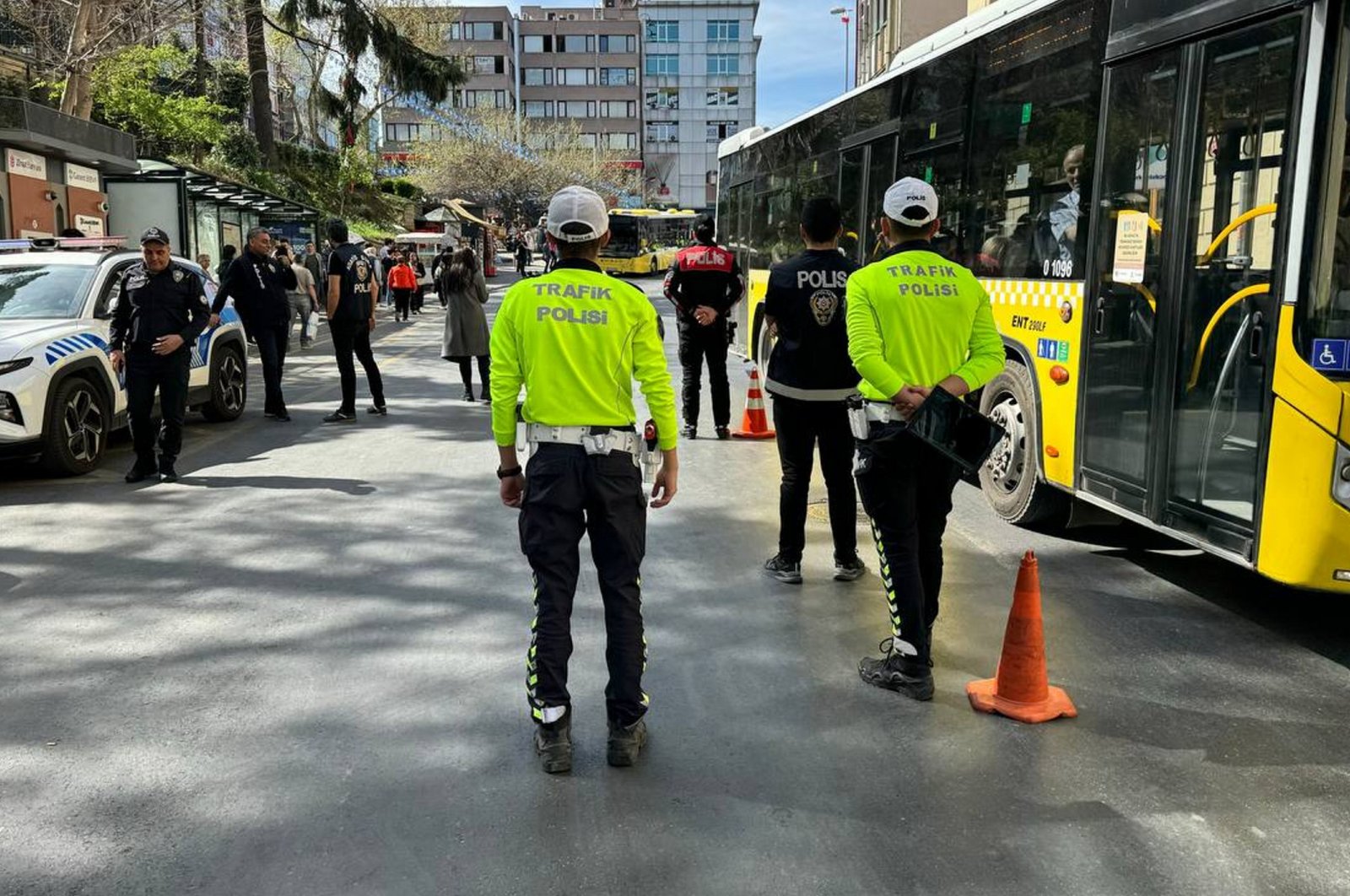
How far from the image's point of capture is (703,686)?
443 cm

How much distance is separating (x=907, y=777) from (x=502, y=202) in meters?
74.4

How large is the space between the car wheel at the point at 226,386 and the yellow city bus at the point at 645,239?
3381 cm

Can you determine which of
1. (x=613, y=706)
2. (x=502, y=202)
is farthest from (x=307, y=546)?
(x=502, y=202)

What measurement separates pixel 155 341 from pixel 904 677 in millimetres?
6112

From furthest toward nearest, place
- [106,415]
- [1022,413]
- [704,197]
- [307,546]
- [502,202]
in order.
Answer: [704,197]
[502,202]
[106,415]
[1022,413]
[307,546]

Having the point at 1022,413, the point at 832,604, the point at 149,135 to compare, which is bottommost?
the point at 832,604

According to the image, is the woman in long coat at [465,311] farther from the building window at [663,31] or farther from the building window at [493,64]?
the building window at [663,31]

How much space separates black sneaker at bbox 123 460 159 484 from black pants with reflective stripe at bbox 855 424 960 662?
19.8 feet

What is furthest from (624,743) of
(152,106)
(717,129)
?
(717,129)

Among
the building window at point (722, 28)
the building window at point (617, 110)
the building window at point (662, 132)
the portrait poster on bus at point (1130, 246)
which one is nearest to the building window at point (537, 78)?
the building window at point (617, 110)

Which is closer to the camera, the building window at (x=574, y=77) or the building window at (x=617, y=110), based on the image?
the building window at (x=617, y=110)

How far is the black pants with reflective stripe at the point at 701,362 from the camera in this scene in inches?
391

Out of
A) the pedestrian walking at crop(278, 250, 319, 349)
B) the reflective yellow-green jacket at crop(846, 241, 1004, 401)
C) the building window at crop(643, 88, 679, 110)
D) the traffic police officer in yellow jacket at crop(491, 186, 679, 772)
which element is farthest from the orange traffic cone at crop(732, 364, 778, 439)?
the building window at crop(643, 88, 679, 110)

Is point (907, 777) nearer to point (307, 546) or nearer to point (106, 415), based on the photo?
point (307, 546)
